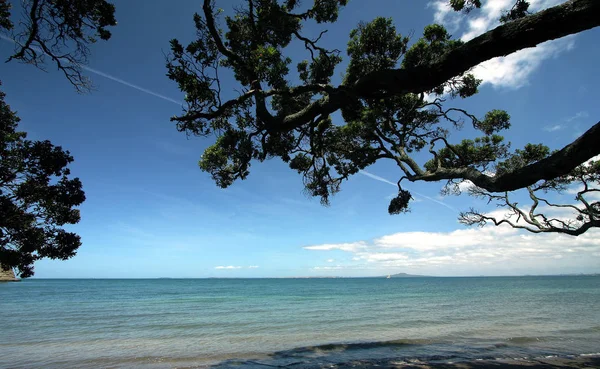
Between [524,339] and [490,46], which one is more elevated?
[490,46]

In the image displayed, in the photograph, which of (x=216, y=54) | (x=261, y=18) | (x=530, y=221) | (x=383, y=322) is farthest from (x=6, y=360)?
(x=530, y=221)

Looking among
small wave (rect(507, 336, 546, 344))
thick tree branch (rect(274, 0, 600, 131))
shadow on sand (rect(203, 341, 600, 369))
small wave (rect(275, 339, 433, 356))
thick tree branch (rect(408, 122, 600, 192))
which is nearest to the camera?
thick tree branch (rect(274, 0, 600, 131))

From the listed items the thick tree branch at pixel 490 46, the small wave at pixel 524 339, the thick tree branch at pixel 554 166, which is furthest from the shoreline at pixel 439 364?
the thick tree branch at pixel 490 46

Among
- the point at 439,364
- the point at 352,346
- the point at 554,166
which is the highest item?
the point at 554,166

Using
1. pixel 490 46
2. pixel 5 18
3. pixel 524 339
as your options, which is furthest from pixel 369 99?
pixel 524 339

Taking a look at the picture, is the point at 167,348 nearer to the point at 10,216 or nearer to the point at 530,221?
the point at 10,216

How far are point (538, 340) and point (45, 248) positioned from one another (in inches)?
682

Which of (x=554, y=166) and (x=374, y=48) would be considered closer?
(x=554, y=166)

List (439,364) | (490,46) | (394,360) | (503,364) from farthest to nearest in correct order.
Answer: (394,360), (439,364), (503,364), (490,46)

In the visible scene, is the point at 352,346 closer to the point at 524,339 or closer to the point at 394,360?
the point at 394,360

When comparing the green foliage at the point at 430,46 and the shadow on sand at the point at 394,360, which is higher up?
the green foliage at the point at 430,46

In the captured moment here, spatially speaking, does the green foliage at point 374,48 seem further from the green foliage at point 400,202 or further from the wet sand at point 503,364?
the wet sand at point 503,364

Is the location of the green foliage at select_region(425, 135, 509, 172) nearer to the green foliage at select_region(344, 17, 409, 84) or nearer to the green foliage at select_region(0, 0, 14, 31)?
the green foliage at select_region(344, 17, 409, 84)

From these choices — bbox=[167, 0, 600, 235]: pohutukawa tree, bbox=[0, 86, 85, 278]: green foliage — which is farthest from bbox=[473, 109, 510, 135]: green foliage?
bbox=[0, 86, 85, 278]: green foliage
